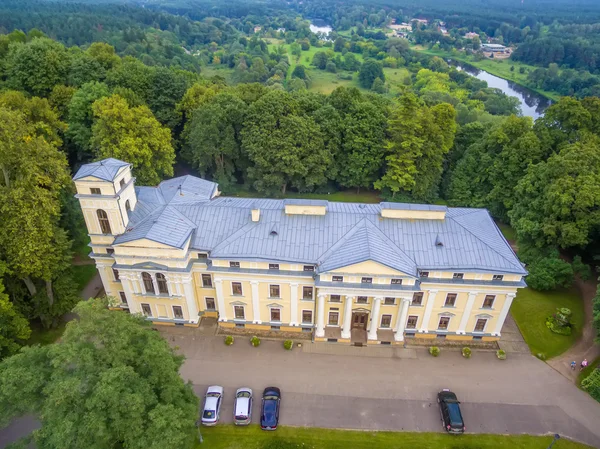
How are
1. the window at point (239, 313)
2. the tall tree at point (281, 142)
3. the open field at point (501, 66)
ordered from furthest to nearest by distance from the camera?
the open field at point (501, 66) → the tall tree at point (281, 142) → the window at point (239, 313)

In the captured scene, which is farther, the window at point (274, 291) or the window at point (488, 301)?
the window at point (274, 291)

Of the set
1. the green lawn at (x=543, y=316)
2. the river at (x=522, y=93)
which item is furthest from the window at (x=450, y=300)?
the river at (x=522, y=93)

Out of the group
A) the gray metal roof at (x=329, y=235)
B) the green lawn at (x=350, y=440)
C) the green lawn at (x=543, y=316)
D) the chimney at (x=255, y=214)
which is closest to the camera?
the green lawn at (x=350, y=440)

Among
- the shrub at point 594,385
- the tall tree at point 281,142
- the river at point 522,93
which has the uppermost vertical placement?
the tall tree at point 281,142

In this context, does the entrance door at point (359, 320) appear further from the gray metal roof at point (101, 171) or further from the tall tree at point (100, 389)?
the gray metal roof at point (101, 171)

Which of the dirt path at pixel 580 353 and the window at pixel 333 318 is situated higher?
the window at pixel 333 318

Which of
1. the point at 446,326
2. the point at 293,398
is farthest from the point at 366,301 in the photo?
the point at 293,398

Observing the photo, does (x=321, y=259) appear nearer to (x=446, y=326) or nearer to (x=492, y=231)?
(x=446, y=326)
